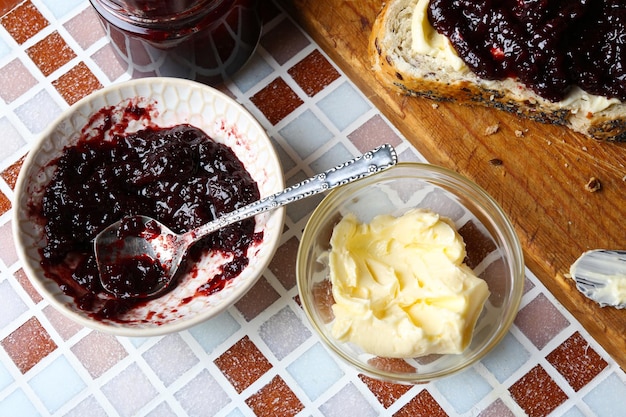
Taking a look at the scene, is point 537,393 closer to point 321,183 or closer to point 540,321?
point 540,321

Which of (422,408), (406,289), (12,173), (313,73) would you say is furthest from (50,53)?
(422,408)

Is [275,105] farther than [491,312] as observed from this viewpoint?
Yes

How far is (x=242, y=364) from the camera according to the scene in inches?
101

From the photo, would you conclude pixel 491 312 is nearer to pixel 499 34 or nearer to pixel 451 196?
pixel 451 196

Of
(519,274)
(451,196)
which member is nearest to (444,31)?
(451,196)

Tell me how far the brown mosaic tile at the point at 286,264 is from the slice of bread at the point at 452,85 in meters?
0.61

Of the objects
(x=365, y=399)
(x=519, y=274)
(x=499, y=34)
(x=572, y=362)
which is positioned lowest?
(x=572, y=362)

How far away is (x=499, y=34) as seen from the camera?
7.89 feet

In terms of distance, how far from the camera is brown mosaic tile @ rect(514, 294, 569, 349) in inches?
101

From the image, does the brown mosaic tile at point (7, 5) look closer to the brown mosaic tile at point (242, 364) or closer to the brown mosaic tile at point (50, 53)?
the brown mosaic tile at point (50, 53)

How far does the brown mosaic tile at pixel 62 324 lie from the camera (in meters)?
2.58

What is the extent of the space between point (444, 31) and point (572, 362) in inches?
42.5

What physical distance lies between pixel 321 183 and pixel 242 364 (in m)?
0.65

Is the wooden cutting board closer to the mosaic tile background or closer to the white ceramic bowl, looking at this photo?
the mosaic tile background
